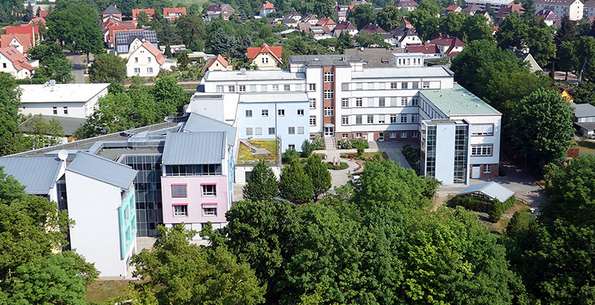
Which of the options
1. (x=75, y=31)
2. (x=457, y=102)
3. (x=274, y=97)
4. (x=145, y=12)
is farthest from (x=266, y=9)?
(x=457, y=102)

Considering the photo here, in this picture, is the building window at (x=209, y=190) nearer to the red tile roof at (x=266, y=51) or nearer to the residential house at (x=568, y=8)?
the red tile roof at (x=266, y=51)

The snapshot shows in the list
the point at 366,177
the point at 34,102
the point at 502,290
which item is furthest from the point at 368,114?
the point at 502,290

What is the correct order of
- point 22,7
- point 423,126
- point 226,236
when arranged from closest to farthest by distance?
point 226,236 < point 423,126 < point 22,7

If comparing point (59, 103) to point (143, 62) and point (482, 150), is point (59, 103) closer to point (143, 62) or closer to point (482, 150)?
point (143, 62)

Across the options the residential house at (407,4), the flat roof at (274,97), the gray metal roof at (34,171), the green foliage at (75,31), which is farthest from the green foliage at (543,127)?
the residential house at (407,4)

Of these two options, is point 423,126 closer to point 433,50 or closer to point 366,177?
point 366,177
